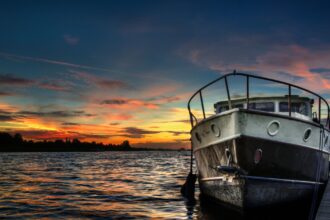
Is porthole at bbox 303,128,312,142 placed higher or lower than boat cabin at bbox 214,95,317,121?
lower

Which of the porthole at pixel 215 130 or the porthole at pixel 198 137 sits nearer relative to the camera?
the porthole at pixel 215 130

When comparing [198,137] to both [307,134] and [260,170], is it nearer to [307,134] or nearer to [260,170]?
[260,170]

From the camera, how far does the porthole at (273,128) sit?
10448 millimetres

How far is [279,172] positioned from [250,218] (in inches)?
62.7

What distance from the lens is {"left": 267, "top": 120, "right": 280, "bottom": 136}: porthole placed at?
10448mm

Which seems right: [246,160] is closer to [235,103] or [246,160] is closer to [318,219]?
[318,219]

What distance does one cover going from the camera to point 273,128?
34.5 ft

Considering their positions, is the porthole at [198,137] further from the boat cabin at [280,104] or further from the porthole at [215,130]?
the boat cabin at [280,104]

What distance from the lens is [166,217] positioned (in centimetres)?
1299

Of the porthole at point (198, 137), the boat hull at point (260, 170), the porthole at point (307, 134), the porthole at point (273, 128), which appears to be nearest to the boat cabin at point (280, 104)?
the porthole at point (307, 134)

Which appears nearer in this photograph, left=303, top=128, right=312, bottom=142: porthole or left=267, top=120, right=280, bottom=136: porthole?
left=267, top=120, right=280, bottom=136: porthole

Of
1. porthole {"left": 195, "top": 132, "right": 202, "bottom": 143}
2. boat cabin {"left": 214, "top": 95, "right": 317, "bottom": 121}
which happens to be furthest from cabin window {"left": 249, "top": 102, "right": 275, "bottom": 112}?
porthole {"left": 195, "top": 132, "right": 202, "bottom": 143}

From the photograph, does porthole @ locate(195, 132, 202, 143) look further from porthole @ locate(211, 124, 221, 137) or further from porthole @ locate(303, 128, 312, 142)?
porthole @ locate(303, 128, 312, 142)

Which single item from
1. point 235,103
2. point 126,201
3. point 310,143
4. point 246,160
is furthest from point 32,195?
point 310,143
